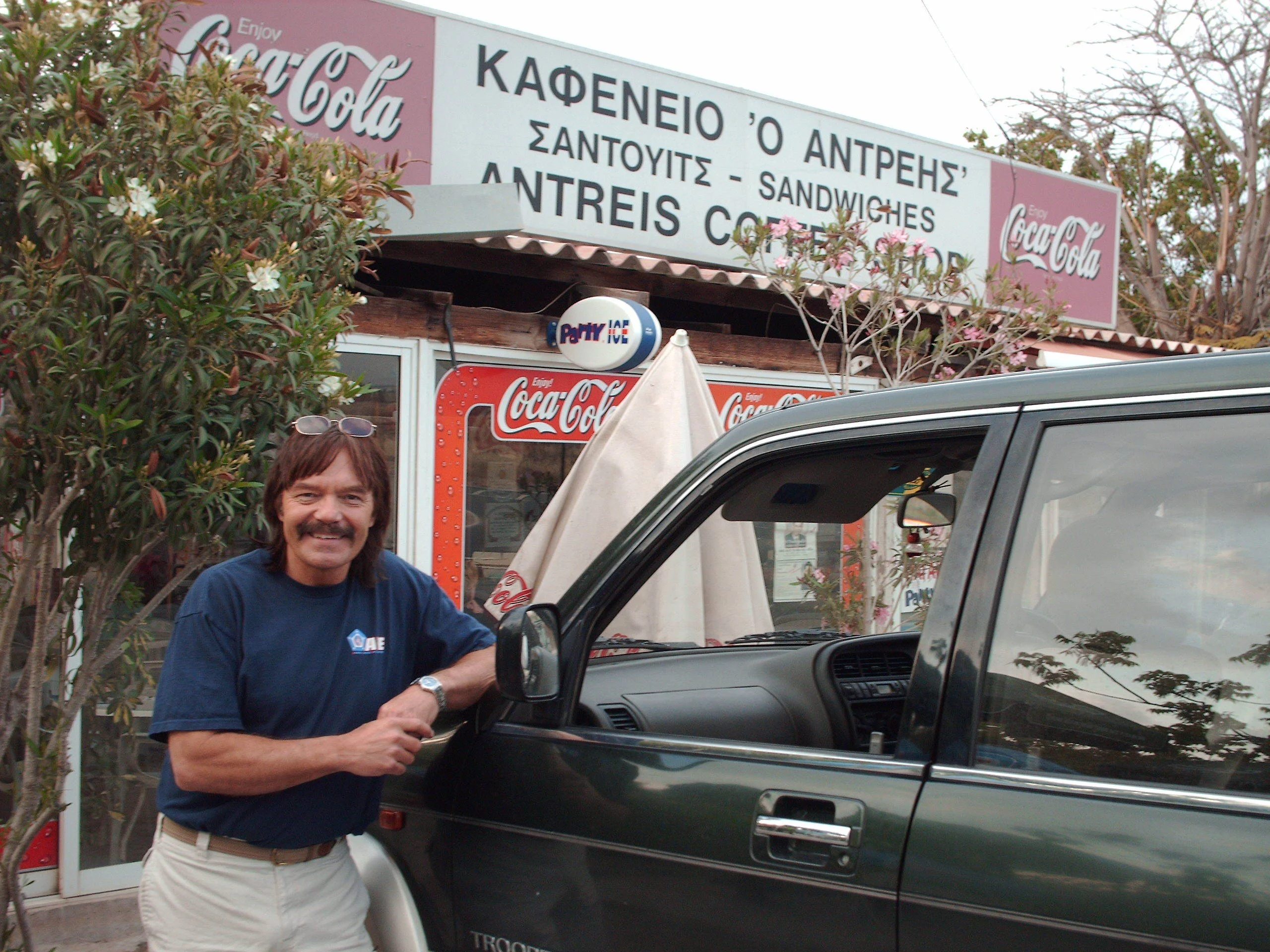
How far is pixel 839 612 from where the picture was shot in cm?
599

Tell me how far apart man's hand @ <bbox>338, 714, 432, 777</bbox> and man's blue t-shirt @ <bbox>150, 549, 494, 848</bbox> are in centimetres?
14

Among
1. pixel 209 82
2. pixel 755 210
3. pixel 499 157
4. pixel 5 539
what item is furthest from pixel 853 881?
pixel 755 210

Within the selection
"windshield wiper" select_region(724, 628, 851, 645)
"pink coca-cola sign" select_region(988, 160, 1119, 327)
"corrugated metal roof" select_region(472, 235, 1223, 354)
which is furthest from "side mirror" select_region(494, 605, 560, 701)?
"pink coca-cola sign" select_region(988, 160, 1119, 327)

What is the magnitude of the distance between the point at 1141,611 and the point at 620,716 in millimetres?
1109

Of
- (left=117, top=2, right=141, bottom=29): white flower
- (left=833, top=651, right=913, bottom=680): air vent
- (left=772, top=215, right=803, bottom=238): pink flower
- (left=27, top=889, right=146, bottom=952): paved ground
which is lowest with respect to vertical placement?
(left=27, top=889, right=146, bottom=952): paved ground

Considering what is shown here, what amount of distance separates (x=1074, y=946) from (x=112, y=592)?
271 cm

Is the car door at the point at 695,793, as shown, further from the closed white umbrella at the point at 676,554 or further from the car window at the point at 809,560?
the closed white umbrella at the point at 676,554

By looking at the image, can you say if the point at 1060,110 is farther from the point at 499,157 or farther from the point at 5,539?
the point at 5,539

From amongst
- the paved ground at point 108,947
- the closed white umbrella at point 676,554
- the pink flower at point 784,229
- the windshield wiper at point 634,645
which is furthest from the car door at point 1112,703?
the pink flower at point 784,229

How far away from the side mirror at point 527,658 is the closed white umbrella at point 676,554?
6.53ft

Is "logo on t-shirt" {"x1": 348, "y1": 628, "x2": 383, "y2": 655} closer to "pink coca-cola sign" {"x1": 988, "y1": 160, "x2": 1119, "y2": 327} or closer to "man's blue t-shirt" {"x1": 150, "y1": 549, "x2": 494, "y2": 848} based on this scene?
"man's blue t-shirt" {"x1": 150, "y1": 549, "x2": 494, "y2": 848}

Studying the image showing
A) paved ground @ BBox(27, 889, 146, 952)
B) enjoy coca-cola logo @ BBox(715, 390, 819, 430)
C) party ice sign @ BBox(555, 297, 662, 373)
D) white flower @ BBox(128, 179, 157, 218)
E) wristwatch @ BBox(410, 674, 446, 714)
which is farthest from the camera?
enjoy coca-cola logo @ BBox(715, 390, 819, 430)

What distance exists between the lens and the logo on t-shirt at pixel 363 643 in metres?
2.32

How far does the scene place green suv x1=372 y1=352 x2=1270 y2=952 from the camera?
152 cm
